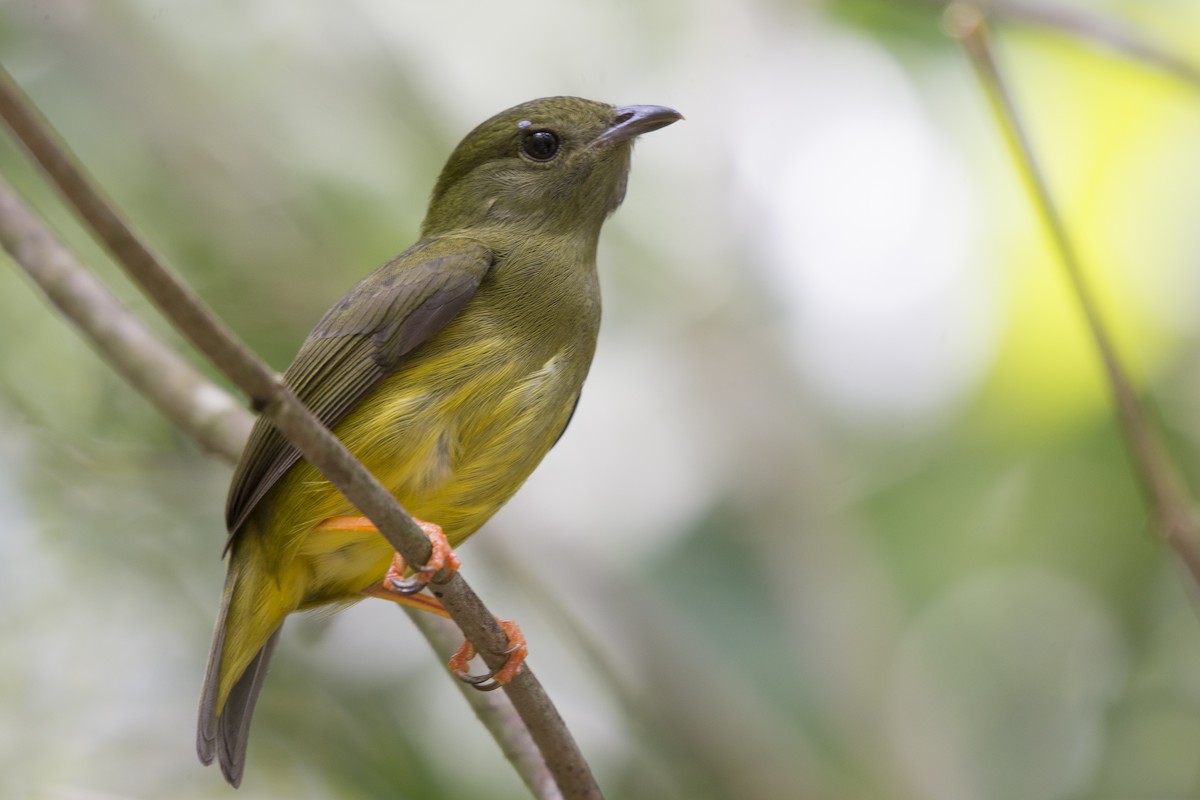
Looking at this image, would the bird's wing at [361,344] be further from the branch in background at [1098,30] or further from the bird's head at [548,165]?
the branch in background at [1098,30]

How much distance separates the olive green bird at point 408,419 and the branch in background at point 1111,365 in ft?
3.15

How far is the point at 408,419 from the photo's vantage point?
309cm

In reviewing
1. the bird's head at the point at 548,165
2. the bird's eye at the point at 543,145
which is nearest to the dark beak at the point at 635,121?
the bird's head at the point at 548,165

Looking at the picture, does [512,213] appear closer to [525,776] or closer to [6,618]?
[525,776]

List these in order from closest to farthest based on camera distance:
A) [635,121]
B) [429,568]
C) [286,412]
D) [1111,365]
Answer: [286,412]
[429,568]
[1111,365]
[635,121]

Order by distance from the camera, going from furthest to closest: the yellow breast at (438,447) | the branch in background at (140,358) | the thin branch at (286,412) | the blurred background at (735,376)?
the blurred background at (735,376) → the branch in background at (140,358) → the yellow breast at (438,447) → the thin branch at (286,412)

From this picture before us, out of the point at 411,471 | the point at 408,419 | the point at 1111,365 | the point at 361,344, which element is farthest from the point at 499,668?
the point at 1111,365

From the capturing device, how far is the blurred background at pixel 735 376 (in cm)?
480

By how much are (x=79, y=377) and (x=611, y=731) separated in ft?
7.81

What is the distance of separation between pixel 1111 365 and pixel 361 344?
1.69 meters

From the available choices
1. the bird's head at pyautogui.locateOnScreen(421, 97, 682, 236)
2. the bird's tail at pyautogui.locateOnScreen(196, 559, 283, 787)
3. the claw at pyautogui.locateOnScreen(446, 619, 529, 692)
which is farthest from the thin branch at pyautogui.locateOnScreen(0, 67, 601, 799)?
the bird's head at pyautogui.locateOnScreen(421, 97, 682, 236)

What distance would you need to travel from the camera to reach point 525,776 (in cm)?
317

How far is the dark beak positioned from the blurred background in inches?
54.1

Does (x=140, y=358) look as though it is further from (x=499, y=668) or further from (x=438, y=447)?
(x=499, y=668)
